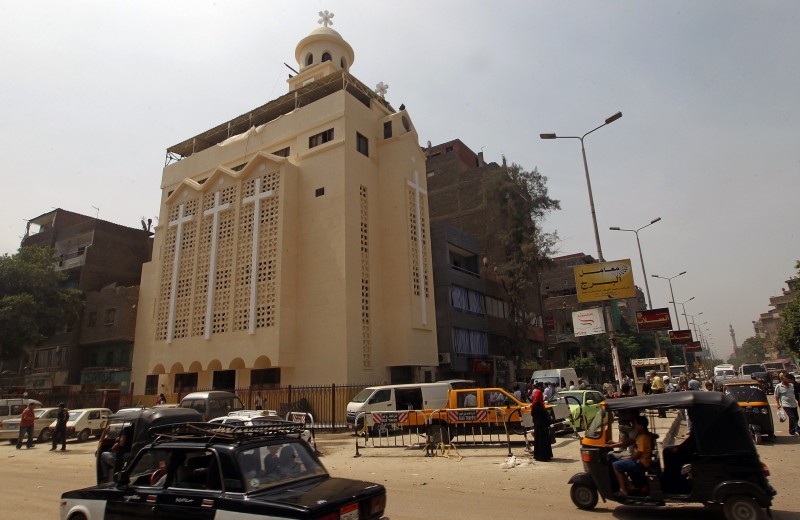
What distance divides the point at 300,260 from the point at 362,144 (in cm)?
848

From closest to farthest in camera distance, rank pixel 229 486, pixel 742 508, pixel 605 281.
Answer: pixel 229 486 → pixel 742 508 → pixel 605 281

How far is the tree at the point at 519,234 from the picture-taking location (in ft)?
126

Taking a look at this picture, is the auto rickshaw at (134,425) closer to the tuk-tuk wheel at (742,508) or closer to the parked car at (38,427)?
the tuk-tuk wheel at (742,508)

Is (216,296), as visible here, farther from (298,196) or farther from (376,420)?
(376,420)

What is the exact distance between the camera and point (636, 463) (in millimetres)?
6336

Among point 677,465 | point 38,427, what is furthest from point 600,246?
point 38,427

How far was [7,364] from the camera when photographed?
42156 mm

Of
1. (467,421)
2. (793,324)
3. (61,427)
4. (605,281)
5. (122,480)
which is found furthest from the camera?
(793,324)

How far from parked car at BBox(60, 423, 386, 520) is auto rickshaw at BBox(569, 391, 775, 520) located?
11.8 ft

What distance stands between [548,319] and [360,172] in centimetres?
2445

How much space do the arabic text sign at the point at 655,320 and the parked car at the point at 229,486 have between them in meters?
33.3

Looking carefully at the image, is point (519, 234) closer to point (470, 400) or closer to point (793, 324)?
point (793, 324)

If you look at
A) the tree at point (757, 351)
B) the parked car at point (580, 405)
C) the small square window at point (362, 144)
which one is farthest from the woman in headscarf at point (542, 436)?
the tree at point (757, 351)

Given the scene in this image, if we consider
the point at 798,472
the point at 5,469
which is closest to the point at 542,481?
the point at 798,472
